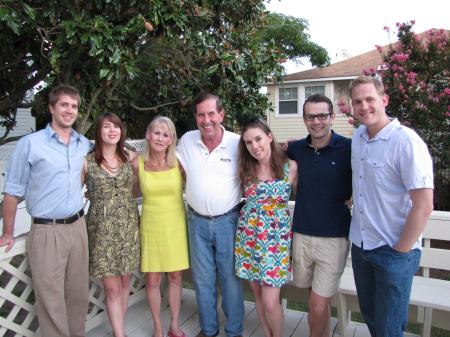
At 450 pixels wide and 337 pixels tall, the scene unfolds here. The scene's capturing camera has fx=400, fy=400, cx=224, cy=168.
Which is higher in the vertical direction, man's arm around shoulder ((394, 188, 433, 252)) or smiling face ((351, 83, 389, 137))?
smiling face ((351, 83, 389, 137))

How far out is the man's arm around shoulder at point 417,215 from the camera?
6.37ft

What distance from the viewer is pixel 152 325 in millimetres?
3375

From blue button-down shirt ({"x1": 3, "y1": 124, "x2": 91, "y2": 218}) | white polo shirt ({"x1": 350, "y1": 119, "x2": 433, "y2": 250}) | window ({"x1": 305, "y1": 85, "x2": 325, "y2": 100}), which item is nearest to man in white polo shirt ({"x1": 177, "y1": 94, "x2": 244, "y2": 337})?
blue button-down shirt ({"x1": 3, "y1": 124, "x2": 91, "y2": 218})

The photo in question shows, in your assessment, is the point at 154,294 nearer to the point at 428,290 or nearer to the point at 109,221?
the point at 109,221

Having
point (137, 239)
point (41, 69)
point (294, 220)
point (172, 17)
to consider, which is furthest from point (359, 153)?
point (41, 69)

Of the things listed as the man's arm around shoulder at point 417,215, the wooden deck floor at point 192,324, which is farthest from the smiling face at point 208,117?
the wooden deck floor at point 192,324

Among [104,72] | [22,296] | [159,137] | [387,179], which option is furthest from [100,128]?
[387,179]

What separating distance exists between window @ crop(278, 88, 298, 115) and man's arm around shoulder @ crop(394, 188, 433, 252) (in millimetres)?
15442

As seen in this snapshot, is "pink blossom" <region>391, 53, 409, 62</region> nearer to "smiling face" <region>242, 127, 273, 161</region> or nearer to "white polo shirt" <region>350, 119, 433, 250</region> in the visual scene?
"smiling face" <region>242, 127, 273, 161</region>

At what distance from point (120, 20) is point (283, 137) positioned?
14.3m

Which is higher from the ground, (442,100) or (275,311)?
(442,100)

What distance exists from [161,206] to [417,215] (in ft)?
5.50

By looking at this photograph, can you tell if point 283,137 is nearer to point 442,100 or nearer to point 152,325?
point 442,100

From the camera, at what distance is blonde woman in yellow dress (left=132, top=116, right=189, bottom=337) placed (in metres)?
2.87
